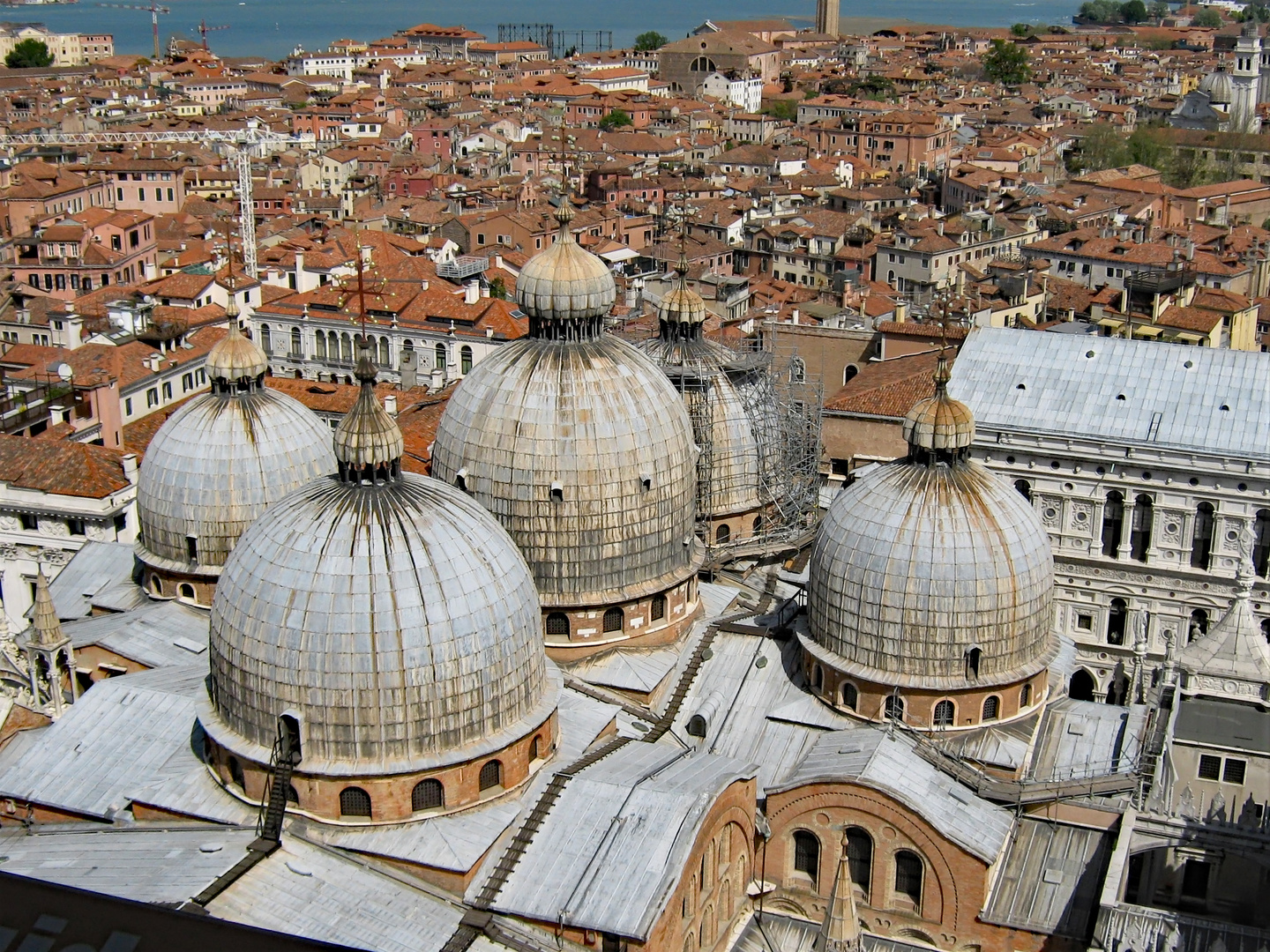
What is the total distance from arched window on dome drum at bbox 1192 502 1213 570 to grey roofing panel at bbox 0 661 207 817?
24.5 m

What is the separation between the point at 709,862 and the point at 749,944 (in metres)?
2.41

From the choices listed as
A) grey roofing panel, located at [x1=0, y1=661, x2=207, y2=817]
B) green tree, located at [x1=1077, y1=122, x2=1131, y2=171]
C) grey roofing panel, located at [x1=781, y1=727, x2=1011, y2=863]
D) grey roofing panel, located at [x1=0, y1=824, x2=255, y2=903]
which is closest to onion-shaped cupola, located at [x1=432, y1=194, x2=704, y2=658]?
grey roofing panel, located at [x1=781, y1=727, x2=1011, y2=863]

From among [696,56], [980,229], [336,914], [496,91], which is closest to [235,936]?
[336,914]

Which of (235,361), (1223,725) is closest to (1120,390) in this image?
(1223,725)

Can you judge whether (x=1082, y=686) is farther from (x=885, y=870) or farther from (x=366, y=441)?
(x=366, y=441)

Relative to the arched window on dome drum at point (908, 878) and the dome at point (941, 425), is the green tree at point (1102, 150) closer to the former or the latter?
the dome at point (941, 425)

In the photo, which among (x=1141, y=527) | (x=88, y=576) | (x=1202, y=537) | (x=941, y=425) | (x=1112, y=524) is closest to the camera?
(x=941, y=425)

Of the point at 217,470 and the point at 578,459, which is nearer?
the point at 578,459

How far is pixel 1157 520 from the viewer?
125 ft

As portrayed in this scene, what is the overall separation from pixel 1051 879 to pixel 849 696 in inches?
190

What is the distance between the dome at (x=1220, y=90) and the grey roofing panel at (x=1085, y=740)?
13410cm

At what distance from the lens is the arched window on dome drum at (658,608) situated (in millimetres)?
29694

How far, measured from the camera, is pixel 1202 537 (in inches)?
1497

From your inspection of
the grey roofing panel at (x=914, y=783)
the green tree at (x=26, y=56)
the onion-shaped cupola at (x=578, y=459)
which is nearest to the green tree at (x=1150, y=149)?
the onion-shaped cupola at (x=578, y=459)
